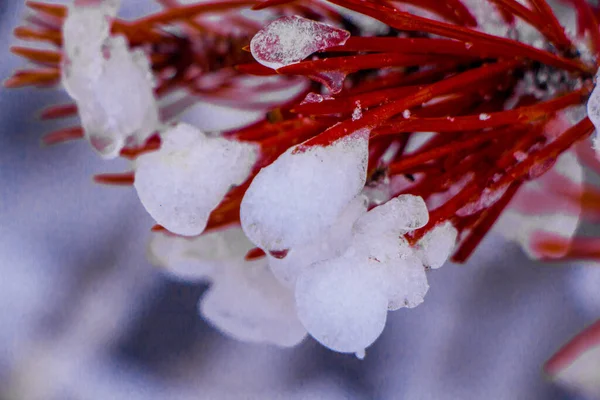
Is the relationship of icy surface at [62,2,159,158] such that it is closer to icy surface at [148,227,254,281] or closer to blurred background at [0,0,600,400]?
icy surface at [148,227,254,281]

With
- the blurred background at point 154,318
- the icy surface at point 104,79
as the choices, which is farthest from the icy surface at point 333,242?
the blurred background at point 154,318

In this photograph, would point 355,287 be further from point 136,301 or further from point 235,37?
point 136,301

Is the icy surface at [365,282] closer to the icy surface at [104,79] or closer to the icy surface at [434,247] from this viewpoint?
the icy surface at [434,247]

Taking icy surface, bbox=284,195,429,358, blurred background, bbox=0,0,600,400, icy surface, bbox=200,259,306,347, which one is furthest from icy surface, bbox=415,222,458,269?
blurred background, bbox=0,0,600,400

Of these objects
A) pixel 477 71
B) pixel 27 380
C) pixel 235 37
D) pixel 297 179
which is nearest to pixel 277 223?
pixel 297 179

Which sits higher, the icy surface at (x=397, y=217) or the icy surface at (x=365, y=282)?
the icy surface at (x=397, y=217)
